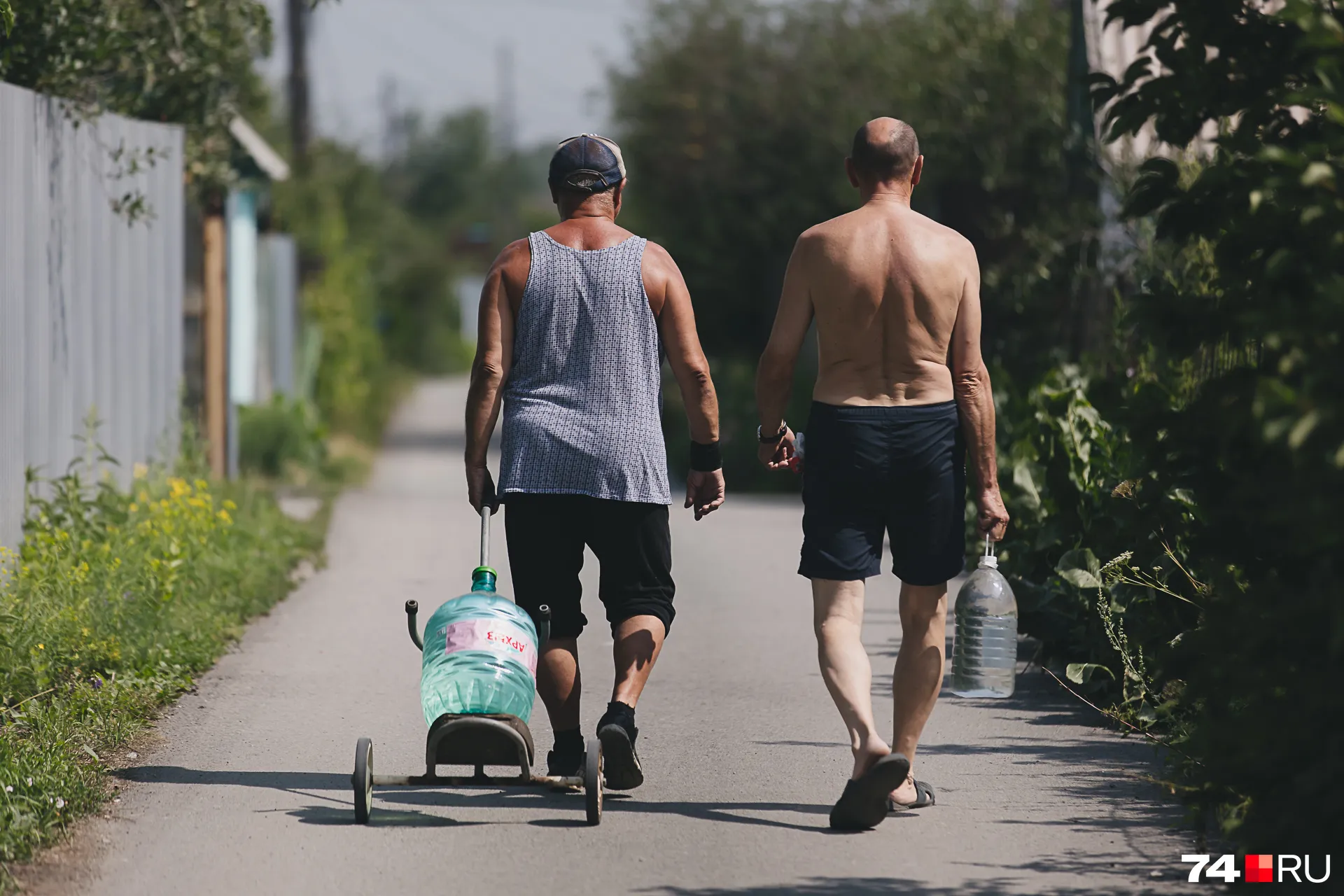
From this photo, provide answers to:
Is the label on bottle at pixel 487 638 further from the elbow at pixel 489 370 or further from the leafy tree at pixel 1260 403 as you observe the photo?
the leafy tree at pixel 1260 403

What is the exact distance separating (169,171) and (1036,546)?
19.6 ft

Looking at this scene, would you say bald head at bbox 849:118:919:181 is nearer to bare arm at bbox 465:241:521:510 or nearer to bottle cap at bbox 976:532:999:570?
bare arm at bbox 465:241:521:510

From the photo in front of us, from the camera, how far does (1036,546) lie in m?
7.69

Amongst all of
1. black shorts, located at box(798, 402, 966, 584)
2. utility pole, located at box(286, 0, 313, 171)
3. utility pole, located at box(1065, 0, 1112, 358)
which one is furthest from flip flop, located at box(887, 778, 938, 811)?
utility pole, located at box(286, 0, 313, 171)

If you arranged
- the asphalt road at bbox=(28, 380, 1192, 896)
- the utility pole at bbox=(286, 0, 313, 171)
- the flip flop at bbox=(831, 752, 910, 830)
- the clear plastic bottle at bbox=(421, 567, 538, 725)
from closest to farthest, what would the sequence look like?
1. the asphalt road at bbox=(28, 380, 1192, 896)
2. the flip flop at bbox=(831, 752, 910, 830)
3. the clear plastic bottle at bbox=(421, 567, 538, 725)
4. the utility pole at bbox=(286, 0, 313, 171)

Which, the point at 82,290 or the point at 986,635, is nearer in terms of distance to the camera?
the point at 986,635

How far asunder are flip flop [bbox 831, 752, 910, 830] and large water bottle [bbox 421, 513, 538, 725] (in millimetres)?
913

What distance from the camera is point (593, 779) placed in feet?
16.8

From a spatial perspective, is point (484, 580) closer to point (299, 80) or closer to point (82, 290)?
point (82, 290)

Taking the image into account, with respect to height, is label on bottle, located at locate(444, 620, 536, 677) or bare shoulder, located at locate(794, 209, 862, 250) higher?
bare shoulder, located at locate(794, 209, 862, 250)

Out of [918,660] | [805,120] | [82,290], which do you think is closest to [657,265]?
[918,660]

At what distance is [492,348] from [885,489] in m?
1.20

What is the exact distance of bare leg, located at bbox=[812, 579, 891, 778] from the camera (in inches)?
202

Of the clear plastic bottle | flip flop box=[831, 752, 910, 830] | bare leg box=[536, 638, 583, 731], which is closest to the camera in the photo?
flip flop box=[831, 752, 910, 830]
